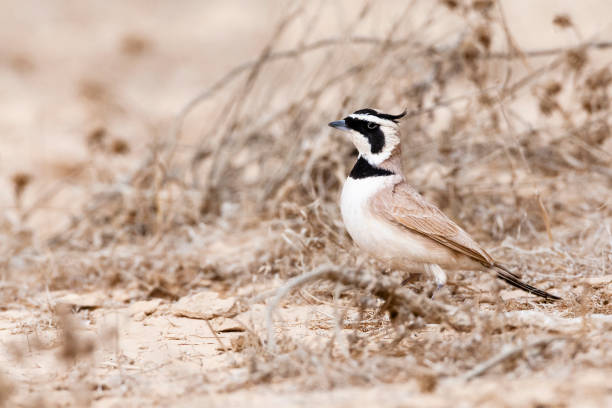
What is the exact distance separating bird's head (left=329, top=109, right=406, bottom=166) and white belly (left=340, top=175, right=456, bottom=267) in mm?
186

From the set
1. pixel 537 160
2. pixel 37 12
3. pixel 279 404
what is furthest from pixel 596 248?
pixel 37 12

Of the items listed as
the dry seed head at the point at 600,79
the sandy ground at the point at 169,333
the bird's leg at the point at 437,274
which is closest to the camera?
the sandy ground at the point at 169,333

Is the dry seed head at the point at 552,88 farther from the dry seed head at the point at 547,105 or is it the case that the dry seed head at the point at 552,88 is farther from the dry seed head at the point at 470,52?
the dry seed head at the point at 470,52

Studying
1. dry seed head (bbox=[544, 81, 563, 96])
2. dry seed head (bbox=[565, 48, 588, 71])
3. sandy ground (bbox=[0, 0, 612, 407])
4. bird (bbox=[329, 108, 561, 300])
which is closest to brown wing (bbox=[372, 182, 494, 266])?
bird (bbox=[329, 108, 561, 300])

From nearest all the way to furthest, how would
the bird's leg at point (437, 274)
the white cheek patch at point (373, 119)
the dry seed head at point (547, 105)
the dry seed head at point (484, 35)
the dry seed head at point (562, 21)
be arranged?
the bird's leg at point (437, 274)
the white cheek patch at point (373, 119)
the dry seed head at point (562, 21)
the dry seed head at point (484, 35)
the dry seed head at point (547, 105)

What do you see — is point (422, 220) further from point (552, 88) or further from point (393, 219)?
point (552, 88)

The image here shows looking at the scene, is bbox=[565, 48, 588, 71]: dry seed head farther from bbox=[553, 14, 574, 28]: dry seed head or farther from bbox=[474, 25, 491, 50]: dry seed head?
bbox=[474, 25, 491, 50]: dry seed head

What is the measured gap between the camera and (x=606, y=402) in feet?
7.12

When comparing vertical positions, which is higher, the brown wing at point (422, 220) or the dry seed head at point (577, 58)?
the dry seed head at point (577, 58)

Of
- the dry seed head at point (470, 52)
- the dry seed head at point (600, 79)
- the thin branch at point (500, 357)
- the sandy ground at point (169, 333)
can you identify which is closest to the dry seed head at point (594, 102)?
the dry seed head at point (600, 79)

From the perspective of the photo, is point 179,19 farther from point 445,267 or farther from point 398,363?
point 398,363

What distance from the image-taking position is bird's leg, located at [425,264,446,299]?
3693 mm

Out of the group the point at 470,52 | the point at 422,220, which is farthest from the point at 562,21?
the point at 422,220

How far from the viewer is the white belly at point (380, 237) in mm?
3559
